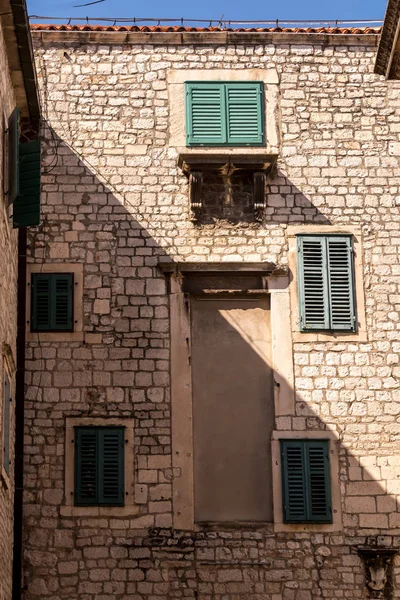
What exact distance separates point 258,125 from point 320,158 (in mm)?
958

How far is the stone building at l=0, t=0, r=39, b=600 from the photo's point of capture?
17.1 metres

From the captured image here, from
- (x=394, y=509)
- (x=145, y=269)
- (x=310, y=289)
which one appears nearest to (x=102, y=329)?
(x=145, y=269)

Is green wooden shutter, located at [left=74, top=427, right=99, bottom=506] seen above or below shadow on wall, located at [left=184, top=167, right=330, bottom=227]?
below

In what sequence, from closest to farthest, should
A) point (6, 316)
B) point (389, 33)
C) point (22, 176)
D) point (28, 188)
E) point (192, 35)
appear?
point (6, 316) → point (389, 33) → point (28, 188) → point (22, 176) → point (192, 35)

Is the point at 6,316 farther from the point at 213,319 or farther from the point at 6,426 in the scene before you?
the point at 213,319

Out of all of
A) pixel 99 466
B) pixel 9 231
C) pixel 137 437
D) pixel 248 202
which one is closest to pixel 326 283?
pixel 248 202

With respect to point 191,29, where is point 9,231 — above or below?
below

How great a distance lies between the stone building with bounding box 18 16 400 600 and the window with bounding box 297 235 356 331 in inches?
1.2

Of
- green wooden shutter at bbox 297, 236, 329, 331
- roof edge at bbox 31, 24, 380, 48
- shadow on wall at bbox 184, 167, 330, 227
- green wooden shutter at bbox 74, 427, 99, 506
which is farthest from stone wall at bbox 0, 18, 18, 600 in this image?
green wooden shutter at bbox 297, 236, 329, 331

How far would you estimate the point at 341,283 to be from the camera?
19812 millimetres

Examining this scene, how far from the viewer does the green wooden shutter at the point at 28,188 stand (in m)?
18.3

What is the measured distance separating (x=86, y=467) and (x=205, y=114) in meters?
5.12

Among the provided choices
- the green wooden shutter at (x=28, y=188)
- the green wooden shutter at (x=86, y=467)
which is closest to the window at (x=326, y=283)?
the green wooden shutter at (x=86, y=467)

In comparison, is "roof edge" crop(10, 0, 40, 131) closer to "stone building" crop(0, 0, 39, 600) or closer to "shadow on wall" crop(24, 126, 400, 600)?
"stone building" crop(0, 0, 39, 600)
